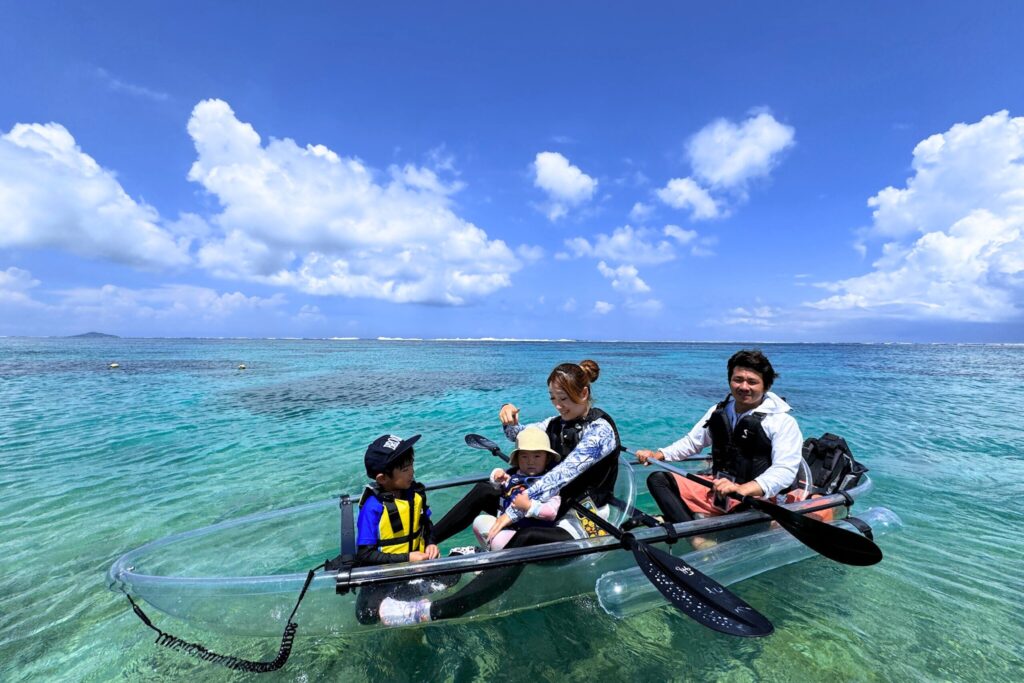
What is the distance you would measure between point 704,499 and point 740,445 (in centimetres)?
75

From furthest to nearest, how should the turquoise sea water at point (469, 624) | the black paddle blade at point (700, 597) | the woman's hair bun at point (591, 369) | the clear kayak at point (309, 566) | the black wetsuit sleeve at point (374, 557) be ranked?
the woman's hair bun at point (591, 369) → the turquoise sea water at point (469, 624) → the black wetsuit sleeve at point (374, 557) → the clear kayak at point (309, 566) → the black paddle blade at point (700, 597)

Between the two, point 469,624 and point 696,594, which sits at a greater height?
point 696,594

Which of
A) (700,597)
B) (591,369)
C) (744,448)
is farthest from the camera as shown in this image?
(591,369)

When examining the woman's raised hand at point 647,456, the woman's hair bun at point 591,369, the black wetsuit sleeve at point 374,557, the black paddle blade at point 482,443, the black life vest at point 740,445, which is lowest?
the black wetsuit sleeve at point 374,557

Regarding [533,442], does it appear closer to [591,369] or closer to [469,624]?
[591,369]

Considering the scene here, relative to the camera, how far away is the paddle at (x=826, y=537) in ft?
11.7

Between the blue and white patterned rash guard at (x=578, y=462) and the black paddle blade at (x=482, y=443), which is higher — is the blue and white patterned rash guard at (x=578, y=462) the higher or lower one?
the higher one

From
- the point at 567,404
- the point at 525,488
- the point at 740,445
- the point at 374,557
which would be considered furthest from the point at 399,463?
the point at 740,445

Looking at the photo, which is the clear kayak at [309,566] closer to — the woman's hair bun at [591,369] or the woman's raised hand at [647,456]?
the woman's raised hand at [647,456]

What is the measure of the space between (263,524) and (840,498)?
6951 millimetres

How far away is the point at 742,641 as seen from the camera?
413 cm

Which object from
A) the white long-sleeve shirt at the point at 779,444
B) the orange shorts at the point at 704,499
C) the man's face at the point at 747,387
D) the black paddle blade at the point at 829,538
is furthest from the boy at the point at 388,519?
the man's face at the point at 747,387

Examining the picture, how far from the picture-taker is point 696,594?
3.42 meters

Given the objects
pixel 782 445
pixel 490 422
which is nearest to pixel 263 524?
pixel 782 445
